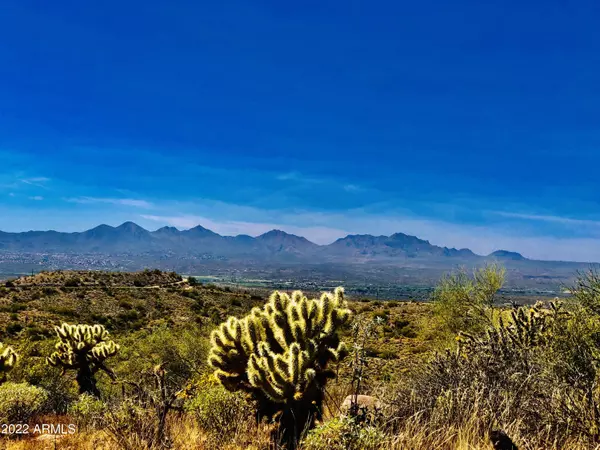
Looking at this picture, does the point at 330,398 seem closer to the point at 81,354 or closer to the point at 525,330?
the point at 525,330

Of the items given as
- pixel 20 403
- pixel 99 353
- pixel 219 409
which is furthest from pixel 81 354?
pixel 219 409

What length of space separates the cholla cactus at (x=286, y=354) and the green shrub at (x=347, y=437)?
135 cm

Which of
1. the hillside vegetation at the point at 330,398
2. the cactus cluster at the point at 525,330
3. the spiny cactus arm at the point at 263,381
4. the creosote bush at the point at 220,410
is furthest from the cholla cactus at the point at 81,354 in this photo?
the cactus cluster at the point at 525,330

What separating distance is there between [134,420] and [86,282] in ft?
206

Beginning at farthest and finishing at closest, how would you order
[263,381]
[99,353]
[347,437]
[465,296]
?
1. [465,296]
2. [99,353]
3. [263,381]
4. [347,437]

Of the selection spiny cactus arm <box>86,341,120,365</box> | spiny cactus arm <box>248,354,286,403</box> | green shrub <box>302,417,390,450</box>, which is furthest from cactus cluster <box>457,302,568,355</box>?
spiny cactus arm <box>86,341,120,365</box>

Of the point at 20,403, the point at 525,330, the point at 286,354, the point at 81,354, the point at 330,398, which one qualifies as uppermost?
the point at 286,354

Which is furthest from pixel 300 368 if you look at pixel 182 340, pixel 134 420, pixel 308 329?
pixel 182 340

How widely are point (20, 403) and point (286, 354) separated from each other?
23.0 feet

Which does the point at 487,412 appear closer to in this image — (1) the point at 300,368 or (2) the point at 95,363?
(1) the point at 300,368

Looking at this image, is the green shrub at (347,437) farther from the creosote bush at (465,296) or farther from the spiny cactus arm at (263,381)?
the creosote bush at (465,296)

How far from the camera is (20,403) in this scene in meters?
9.49

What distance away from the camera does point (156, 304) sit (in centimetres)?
4978

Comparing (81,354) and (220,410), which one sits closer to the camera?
(220,410)
